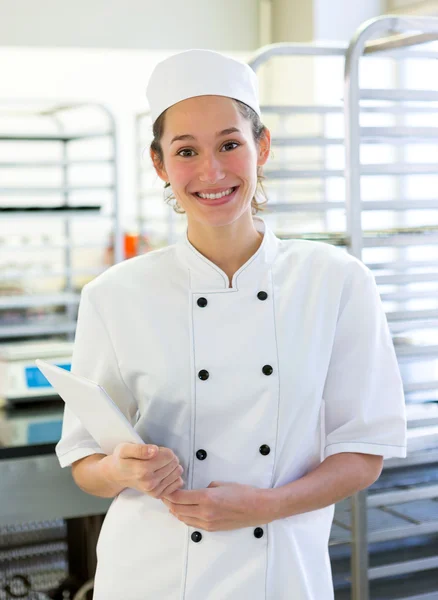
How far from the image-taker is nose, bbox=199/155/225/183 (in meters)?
1.31

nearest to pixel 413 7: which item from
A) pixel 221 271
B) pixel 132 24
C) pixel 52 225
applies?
pixel 132 24

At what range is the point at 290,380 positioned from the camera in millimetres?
1401

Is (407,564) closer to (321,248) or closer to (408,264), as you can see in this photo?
(408,264)

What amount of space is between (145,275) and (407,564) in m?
1.28

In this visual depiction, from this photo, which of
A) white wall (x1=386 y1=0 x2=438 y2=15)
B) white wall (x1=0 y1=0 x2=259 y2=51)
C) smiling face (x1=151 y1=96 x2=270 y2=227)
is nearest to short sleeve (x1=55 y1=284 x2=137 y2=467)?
smiling face (x1=151 y1=96 x2=270 y2=227)

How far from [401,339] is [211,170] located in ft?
4.27

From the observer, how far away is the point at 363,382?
141 cm

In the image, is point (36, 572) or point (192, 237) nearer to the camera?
point (192, 237)

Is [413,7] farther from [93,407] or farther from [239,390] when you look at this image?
[93,407]

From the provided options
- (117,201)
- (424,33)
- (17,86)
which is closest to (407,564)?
(424,33)

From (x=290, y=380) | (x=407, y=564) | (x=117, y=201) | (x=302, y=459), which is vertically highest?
(x=117, y=201)

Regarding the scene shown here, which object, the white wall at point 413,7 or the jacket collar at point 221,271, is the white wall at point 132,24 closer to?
the white wall at point 413,7

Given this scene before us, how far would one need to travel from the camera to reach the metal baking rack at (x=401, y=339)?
7.24 ft

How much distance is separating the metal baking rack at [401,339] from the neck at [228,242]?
2.65 feet
